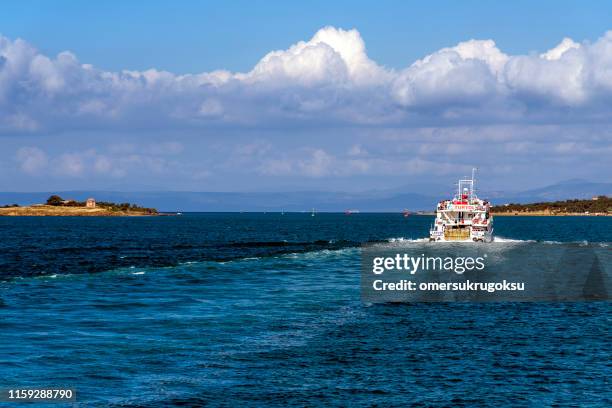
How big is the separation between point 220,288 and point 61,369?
33997mm

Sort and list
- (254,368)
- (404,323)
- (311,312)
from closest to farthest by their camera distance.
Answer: (254,368) → (404,323) → (311,312)

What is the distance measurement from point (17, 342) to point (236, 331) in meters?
12.3

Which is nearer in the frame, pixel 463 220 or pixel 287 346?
pixel 287 346

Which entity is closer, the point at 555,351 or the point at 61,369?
the point at 61,369

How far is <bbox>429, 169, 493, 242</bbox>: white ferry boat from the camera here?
12975cm

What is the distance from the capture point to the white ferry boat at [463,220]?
130 m

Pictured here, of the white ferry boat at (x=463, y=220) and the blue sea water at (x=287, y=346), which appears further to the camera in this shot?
the white ferry boat at (x=463, y=220)

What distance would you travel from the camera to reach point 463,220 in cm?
13238

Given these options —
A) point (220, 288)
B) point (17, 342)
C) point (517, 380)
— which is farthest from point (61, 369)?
point (220, 288)

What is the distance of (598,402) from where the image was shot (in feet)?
96.8

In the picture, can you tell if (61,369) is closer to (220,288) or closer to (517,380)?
(517,380)

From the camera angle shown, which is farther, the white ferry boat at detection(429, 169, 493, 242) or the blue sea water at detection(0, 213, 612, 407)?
the white ferry boat at detection(429, 169, 493, 242)

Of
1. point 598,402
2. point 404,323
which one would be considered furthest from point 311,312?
point 598,402

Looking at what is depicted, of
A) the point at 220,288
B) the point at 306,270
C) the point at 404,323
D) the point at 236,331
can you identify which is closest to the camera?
the point at 236,331
